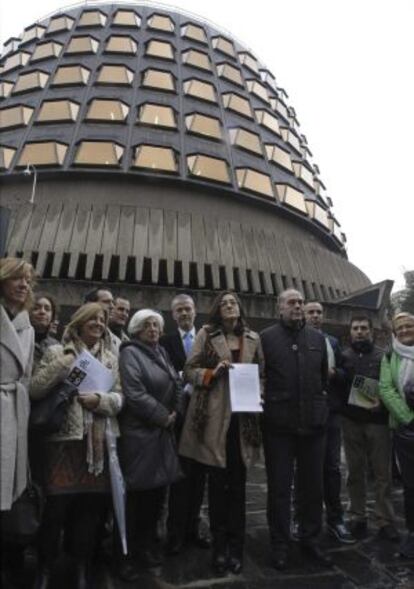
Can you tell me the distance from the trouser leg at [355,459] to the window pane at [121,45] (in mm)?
23890

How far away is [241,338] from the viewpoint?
177 inches

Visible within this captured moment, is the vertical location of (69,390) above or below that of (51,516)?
above

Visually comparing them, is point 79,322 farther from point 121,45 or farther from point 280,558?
point 121,45

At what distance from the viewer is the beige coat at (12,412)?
3193mm

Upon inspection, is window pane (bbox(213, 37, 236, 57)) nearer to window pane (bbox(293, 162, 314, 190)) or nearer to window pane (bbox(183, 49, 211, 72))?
window pane (bbox(183, 49, 211, 72))

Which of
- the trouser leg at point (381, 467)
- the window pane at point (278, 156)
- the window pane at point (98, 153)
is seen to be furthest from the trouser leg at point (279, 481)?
the window pane at point (278, 156)

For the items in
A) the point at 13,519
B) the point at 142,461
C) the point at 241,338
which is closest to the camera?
the point at 13,519

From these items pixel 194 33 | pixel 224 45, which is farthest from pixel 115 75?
pixel 224 45

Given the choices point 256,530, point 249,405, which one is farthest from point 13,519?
point 256,530

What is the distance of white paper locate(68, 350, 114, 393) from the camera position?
151 inches

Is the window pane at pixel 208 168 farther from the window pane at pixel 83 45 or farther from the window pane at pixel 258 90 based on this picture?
the window pane at pixel 83 45

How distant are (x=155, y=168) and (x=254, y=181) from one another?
14.0ft

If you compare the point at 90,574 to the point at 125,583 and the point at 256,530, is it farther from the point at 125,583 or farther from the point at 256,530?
the point at 256,530

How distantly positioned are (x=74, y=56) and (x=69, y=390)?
2491 cm
